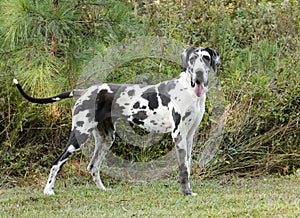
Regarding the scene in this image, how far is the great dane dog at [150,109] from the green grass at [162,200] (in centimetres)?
33

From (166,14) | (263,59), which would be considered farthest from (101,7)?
(263,59)

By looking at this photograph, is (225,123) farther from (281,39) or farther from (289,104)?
(281,39)

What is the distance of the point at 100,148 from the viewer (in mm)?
7176

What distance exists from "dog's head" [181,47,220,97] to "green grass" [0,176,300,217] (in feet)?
3.86

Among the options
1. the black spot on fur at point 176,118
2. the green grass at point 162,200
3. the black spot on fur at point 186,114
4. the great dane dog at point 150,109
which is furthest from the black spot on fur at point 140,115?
the green grass at point 162,200

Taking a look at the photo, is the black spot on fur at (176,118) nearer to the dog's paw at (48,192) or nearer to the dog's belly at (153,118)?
the dog's belly at (153,118)

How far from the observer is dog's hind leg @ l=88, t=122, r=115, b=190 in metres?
7.15

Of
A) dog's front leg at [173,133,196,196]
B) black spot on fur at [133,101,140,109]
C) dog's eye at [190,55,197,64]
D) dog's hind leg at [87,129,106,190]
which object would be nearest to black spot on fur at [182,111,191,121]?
dog's front leg at [173,133,196,196]

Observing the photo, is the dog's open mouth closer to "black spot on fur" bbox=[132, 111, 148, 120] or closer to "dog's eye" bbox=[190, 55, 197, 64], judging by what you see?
"dog's eye" bbox=[190, 55, 197, 64]

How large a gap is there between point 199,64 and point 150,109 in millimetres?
889

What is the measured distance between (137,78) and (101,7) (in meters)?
1.16

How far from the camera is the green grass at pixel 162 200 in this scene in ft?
17.8

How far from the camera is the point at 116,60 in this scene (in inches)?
328

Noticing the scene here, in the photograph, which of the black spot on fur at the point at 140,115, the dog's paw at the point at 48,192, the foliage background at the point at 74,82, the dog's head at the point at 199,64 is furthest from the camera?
the foliage background at the point at 74,82
